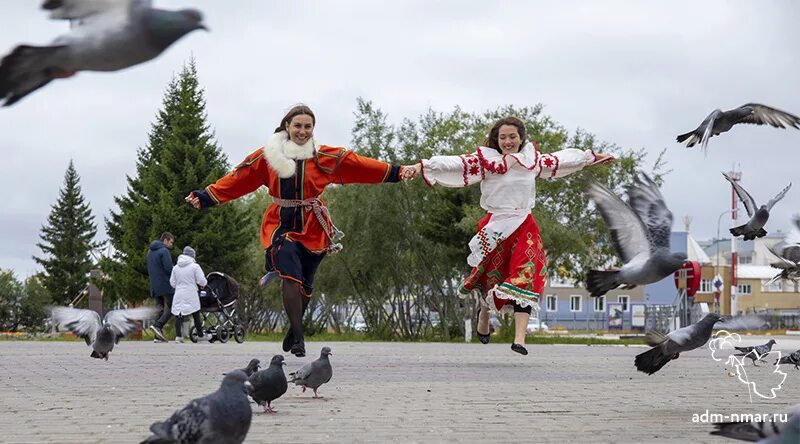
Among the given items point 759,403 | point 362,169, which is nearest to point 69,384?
point 362,169

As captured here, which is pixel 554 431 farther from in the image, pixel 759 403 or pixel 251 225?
pixel 251 225

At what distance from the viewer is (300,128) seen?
9672 millimetres

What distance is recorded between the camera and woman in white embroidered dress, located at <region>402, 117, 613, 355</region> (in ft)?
34.2

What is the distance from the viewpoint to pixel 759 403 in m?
7.59

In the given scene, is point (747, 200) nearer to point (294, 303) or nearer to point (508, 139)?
point (508, 139)

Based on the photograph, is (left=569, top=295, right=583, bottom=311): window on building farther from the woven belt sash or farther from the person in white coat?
the woven belt sash

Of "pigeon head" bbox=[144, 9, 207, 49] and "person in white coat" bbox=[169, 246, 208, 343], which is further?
"person in white coat" bbox=[169, 246, 208, 343]

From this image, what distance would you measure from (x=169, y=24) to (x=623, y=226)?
5034mm

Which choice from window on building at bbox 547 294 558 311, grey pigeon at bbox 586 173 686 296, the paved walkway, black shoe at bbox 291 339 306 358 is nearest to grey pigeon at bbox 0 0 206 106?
the paved walkway

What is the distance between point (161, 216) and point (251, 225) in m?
11.0

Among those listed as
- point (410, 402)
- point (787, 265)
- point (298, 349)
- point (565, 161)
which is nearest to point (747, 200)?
point (787, 265)

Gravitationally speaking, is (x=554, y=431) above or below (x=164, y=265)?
below

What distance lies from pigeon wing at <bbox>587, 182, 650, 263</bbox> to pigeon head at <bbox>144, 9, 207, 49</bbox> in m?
4.61

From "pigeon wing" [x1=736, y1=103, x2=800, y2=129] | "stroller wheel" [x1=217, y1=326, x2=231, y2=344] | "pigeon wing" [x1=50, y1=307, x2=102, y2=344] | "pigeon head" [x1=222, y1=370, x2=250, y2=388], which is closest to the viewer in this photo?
"pigeon head" [x1=222, y1=370, x2=250, y2=388]
